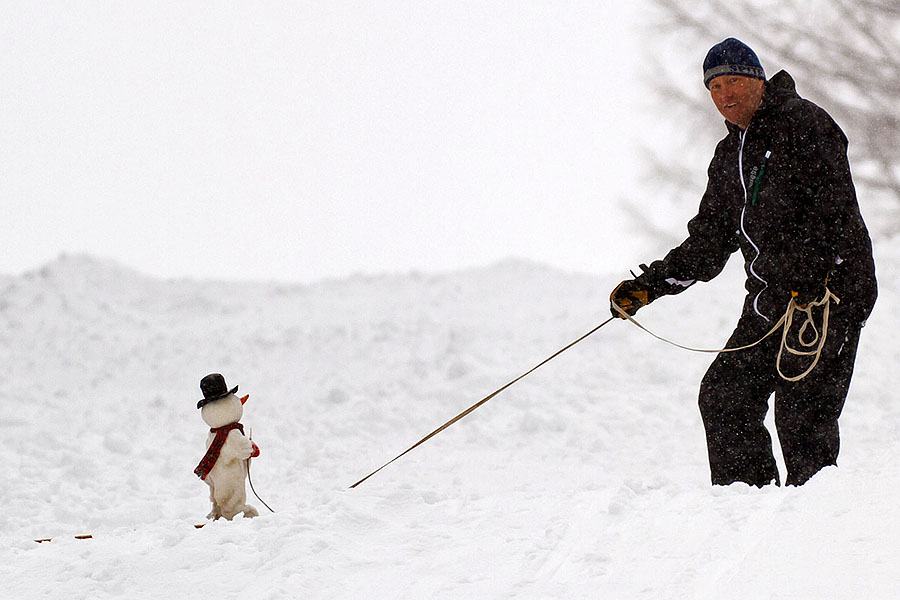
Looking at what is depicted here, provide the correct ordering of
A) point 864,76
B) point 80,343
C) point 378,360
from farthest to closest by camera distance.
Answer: point 864,76, point 80,343, point 378,360

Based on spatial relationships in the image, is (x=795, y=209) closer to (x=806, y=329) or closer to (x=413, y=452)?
(x=806, y=329)

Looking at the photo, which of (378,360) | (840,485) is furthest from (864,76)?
Answer: (840,485)

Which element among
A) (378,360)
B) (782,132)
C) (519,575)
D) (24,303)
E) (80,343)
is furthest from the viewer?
(24,303)

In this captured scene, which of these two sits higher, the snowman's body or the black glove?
the black glove

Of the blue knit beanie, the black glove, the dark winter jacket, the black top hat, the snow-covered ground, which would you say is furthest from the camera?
the black top hat

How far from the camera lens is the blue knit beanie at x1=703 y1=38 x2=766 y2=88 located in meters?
3.75

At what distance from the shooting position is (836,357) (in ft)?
12.2

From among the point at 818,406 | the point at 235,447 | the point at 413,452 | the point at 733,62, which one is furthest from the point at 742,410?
the point at 413,452

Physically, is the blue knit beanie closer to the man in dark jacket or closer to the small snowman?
the man in dark jacket

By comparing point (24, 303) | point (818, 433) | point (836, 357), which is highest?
point (24, 303)

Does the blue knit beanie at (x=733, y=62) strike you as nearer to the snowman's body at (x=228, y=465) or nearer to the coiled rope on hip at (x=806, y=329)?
the coiled rope on hip at (x=806, y=329)

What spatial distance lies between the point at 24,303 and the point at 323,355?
511 cm

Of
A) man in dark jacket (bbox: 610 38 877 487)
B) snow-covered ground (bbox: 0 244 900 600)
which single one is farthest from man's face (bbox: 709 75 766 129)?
snow-covered ground (bbox: 0 244 900 600)

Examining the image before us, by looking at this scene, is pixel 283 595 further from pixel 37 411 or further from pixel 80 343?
pixel 80 343
